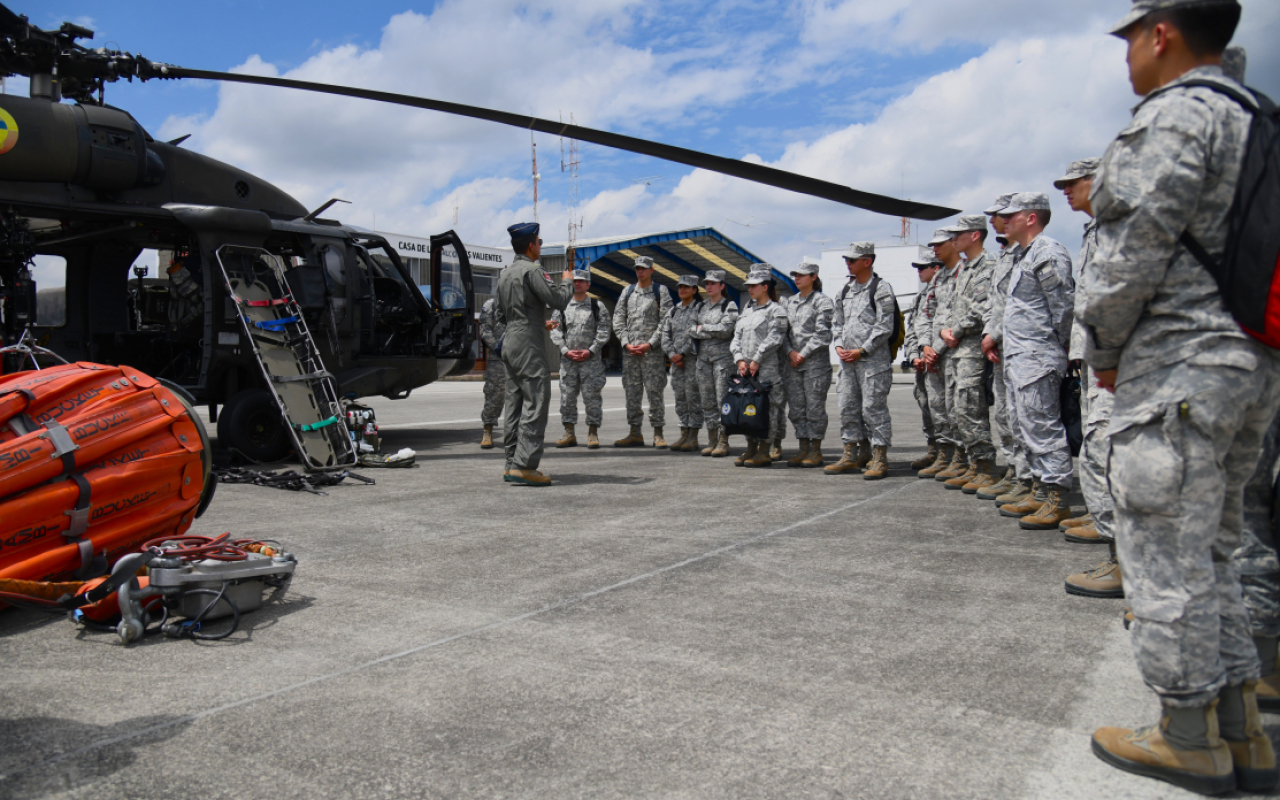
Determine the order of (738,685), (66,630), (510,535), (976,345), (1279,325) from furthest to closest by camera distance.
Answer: (976,345)
(510,535)
(66,630)
(738,685)
(1279,325)

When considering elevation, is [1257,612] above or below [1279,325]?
below

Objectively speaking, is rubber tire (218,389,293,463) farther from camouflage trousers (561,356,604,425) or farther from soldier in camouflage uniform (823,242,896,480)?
soldier in camouflage uniform (823,242,896,480)

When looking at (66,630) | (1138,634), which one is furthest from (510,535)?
(1138,634)

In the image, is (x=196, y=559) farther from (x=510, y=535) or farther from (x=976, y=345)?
(x=976, y=345)

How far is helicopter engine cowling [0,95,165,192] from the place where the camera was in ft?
22.4

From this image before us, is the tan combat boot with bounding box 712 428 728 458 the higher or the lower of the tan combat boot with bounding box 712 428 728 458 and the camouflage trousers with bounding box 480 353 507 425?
the lower

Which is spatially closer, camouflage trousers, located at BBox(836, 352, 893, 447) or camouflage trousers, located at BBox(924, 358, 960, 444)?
camouflage trousers, located at BBox(924, 358, 960, 444)

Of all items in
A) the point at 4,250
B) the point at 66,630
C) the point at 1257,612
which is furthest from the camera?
the point at 4,250

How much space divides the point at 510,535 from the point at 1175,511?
3564 mm

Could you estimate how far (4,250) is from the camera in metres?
6.91

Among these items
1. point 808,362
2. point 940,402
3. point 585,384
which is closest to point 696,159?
point 940,402

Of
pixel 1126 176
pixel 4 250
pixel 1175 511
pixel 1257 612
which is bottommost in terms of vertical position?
pixel 1257 612

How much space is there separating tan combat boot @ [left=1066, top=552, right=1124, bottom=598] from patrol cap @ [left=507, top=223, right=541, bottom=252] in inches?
187

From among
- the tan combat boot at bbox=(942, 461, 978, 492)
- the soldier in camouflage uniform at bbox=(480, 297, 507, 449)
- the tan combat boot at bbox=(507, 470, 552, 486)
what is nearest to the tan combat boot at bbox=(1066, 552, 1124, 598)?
the tan combat boot at bbox=(942, 461, 978, 492)
